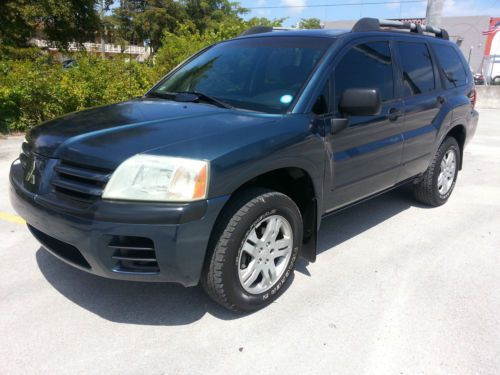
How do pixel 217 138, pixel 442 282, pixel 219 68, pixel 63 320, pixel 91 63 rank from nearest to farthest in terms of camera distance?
pixel 217 138
pixel 63 320
pixel 442 282
pixel 219 68
pixel 91 63

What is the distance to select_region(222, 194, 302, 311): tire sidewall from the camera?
2518mm

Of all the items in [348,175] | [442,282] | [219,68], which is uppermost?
[219,68]

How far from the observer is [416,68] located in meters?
4.14

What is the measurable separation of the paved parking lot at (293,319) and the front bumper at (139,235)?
44 cm

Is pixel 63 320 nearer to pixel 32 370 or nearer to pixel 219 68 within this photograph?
pixel 32 370

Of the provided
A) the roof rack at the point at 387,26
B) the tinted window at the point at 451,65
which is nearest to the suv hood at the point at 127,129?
the roof rack at the point at 387,26

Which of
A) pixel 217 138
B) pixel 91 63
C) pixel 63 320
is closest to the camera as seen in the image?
pixel 217 138

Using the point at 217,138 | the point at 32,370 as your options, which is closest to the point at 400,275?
the point at 217,138

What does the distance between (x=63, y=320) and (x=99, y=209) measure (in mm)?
926

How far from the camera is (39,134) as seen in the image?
2.83m

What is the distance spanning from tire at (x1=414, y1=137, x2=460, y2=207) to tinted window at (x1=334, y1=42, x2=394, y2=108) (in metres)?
1.32

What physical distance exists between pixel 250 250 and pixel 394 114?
6.23 ft

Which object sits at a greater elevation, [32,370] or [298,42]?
[298,42]

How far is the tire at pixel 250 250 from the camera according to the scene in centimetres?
249
